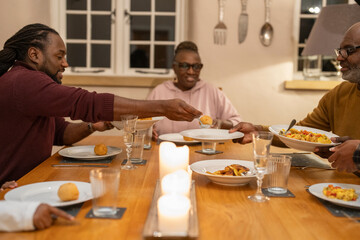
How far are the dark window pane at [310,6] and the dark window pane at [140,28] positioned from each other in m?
1.53

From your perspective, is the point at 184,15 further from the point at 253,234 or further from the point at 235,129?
the point at 253,234

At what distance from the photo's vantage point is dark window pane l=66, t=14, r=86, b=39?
13.3 feet

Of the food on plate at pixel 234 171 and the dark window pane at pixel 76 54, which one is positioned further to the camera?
the dark window pane at pixel 76 54

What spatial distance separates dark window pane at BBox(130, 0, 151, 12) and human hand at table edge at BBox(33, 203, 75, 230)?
10.5ft

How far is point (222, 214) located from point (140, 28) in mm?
3112

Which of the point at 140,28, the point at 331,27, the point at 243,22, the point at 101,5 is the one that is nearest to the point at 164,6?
the point at 140,28

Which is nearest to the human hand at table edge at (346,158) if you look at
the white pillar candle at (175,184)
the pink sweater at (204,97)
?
the white pillar candle at (175,184)

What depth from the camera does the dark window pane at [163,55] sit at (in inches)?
159

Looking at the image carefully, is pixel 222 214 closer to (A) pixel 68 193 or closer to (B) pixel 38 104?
(A) pixel 68 193

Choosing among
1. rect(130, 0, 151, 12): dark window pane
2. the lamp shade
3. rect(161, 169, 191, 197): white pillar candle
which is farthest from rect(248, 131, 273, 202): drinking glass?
rect(130, 0, 151, 12): dark window pane

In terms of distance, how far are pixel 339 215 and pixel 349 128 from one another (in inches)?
49.7

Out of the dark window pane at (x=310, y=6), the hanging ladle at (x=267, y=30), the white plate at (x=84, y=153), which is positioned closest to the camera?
the white plate at (x=84, y=153)

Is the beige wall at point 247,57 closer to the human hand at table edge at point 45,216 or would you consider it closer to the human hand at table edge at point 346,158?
the human hand at table edge at point 346,158

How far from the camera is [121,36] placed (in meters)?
3.99
